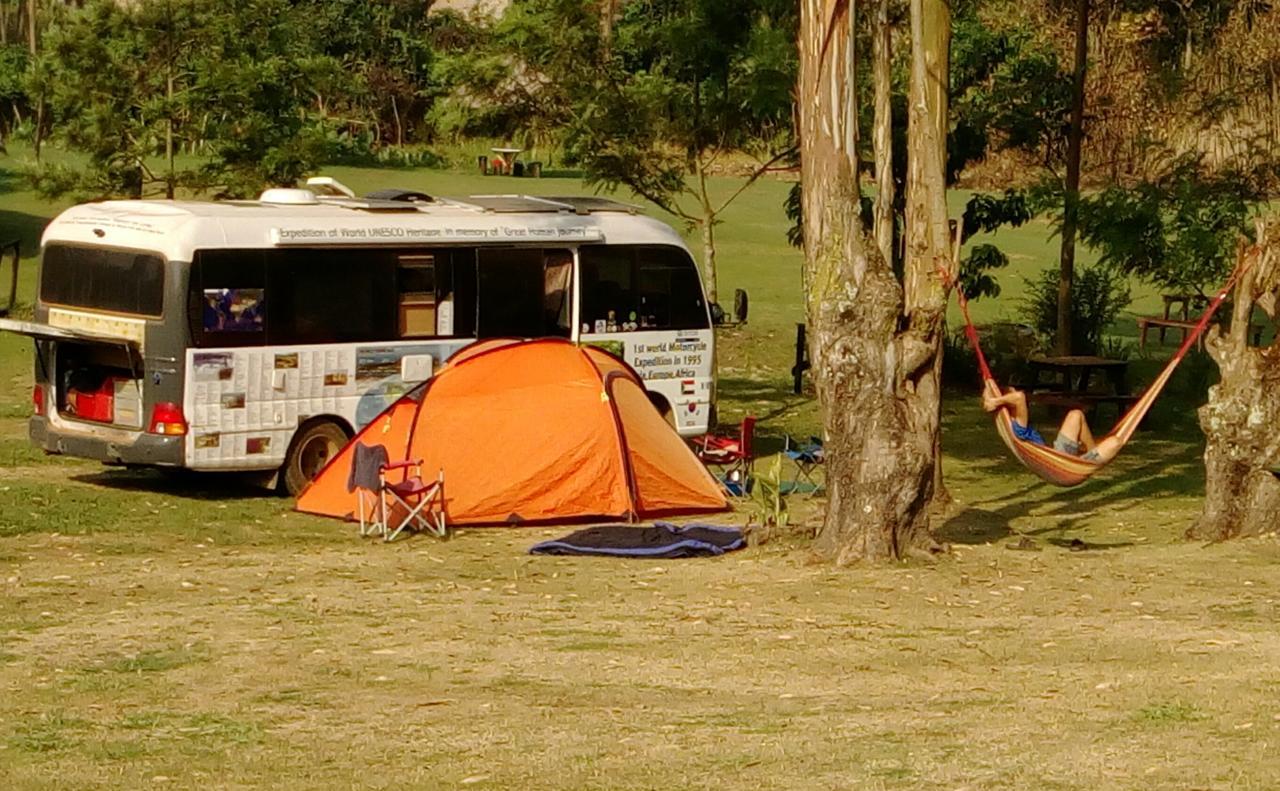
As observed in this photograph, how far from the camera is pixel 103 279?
59.1 ft

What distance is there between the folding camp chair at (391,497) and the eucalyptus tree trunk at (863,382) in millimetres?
3381

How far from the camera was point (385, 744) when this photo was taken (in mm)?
9094

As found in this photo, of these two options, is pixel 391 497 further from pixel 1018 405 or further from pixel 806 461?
pixel 1018 405

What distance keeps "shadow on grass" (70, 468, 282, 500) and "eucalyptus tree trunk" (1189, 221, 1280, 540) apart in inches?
313

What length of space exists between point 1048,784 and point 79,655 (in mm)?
5678

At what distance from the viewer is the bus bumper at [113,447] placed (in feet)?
57.1

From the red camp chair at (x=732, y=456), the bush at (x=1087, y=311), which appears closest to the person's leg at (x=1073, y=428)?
the red camp chair at (x=732, y=456)

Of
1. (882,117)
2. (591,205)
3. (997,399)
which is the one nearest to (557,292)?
(591,205)

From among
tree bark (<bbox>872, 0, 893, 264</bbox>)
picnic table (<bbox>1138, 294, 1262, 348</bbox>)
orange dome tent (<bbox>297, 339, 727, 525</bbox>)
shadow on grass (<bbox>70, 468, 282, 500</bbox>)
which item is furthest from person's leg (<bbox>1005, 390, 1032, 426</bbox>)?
picnic table (<bbox>1138, 294, 1262, 348</bbox>)

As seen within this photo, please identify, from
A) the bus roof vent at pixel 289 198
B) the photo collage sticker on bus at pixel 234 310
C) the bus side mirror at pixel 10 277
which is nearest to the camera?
the photo collage sticker on bus at pixel 234 310

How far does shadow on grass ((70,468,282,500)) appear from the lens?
61.0 feet

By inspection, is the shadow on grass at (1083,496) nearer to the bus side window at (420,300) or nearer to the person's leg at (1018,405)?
the person's leg at (1018,405)

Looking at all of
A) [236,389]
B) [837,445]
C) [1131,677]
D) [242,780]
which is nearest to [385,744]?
[242,780]

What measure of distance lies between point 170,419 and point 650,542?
14.7 ft
